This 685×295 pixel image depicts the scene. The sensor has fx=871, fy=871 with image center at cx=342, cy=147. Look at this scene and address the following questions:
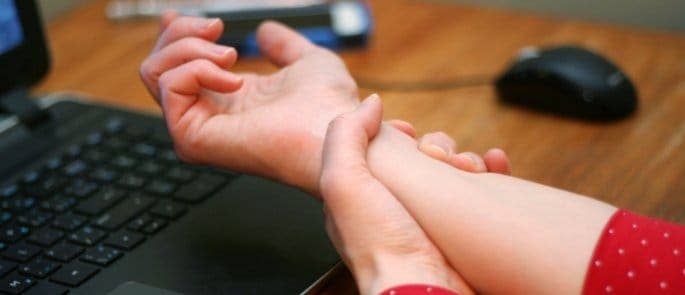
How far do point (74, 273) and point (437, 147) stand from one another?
277 mm

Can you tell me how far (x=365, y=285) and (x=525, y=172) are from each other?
278mm

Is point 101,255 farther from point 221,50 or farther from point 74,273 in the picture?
point 221,50

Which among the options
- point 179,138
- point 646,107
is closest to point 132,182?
point 179,138

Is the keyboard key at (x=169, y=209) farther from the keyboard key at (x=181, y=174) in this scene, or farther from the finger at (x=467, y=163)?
the finger at (x=467, y=163)

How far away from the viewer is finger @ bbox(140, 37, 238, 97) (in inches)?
26.7

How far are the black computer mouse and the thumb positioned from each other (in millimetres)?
285

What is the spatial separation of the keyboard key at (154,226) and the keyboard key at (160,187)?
0.04 m

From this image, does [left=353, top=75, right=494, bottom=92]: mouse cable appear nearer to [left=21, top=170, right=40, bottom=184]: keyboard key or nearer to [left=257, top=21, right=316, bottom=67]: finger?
[left=257, top=21, right=316, bottom=67]: finger

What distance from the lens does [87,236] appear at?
66 centimetres

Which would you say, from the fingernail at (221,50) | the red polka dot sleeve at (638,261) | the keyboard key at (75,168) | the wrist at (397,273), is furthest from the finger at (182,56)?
the red polka dot sleeve at (638,261)

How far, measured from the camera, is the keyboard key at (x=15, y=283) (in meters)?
0.60

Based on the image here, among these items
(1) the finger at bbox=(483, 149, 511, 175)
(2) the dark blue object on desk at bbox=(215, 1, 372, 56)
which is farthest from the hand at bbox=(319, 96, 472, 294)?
(2) the dark blue object on desk at bbox=(215, 1, 372, 56)

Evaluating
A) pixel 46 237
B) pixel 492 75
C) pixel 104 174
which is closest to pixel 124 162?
pixel 104 174

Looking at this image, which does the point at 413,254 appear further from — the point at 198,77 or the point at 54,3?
the point at 54,3
